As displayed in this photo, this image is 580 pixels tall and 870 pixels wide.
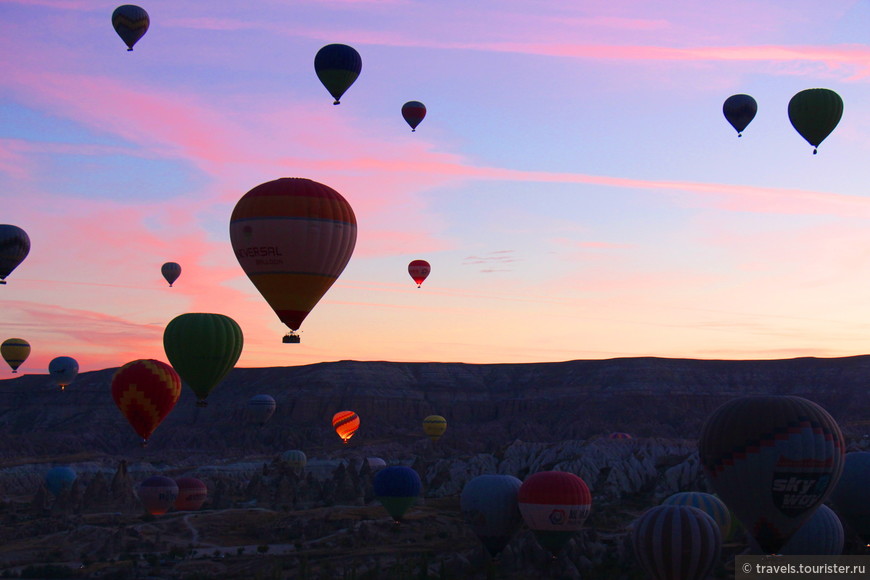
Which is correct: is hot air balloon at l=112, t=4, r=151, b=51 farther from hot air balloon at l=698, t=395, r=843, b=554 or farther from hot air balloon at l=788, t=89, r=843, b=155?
hot air balloon at l=698, t=395, r=843, b=554

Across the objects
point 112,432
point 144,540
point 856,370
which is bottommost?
point 144,540

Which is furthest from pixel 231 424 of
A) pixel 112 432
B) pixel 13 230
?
pixel 13 230

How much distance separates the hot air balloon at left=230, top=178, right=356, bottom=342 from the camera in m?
41.1

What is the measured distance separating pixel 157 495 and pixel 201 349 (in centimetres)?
2644

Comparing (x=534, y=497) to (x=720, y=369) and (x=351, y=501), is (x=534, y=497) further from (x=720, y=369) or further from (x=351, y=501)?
(x=720, y=369)

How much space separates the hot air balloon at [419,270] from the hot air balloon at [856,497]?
4822 centimetres

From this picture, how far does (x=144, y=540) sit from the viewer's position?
61.1m

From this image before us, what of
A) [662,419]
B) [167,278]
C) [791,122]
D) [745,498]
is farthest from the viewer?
[662,419]

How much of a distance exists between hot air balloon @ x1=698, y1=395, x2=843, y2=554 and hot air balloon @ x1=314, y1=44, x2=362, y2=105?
27.9 metres

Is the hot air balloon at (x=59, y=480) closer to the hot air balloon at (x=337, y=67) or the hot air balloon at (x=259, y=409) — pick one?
the hot air balloon at (x=259, y=409)

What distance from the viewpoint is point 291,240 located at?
4109 cm

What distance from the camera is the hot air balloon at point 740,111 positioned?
6600 cm

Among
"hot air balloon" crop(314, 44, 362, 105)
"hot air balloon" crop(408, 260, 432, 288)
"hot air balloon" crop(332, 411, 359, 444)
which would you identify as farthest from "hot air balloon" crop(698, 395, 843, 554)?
"hot air balloon" crop(332, 411, 359, 444)

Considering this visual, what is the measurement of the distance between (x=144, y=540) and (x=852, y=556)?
39.4m
